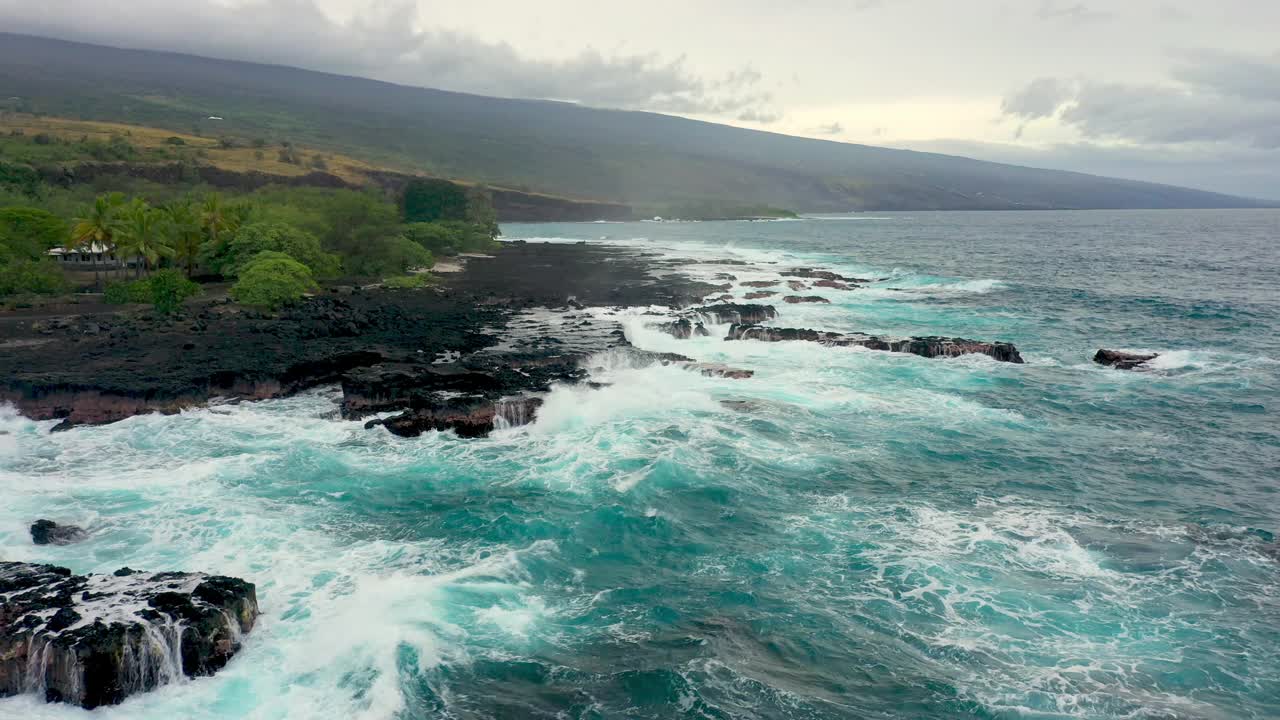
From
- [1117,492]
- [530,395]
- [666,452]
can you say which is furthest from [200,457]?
[1117,492]

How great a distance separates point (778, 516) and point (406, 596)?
12726 mm

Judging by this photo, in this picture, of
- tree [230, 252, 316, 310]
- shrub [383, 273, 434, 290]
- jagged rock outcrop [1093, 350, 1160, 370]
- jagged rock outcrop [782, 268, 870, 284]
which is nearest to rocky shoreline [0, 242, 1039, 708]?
tree [230, 252, 316, 310]

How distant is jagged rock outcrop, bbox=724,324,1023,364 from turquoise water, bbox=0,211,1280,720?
4.21m

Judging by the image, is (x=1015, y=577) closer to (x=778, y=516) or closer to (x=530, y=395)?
(x=778, y=516)

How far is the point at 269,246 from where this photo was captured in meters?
68.4

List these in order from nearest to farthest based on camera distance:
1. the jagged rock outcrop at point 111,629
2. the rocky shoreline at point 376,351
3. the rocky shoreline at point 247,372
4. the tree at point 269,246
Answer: the jagged rock outcrop at point 111,629
the rocky shoreline at point 247,372
the rocky shoreline at point 376,351
the tree at point 269,246

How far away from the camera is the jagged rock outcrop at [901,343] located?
50.9 m

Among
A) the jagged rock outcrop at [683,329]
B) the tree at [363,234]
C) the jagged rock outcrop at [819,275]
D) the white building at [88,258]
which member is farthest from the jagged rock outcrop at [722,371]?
the white building at [88,258]

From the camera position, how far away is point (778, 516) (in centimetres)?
2750

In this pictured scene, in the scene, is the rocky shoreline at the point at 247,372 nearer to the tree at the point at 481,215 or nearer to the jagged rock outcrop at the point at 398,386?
the jagged rock outcrop at the point at 398,386

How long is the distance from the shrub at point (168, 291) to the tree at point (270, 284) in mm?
3202

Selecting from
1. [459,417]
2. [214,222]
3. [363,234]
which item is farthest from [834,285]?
[214,222]

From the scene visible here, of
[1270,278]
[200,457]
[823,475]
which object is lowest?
[200,457]

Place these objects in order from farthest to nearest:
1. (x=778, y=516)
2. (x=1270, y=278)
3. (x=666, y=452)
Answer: (x=1270, y=278), (x=666, y=452), (x=778, y=516)
